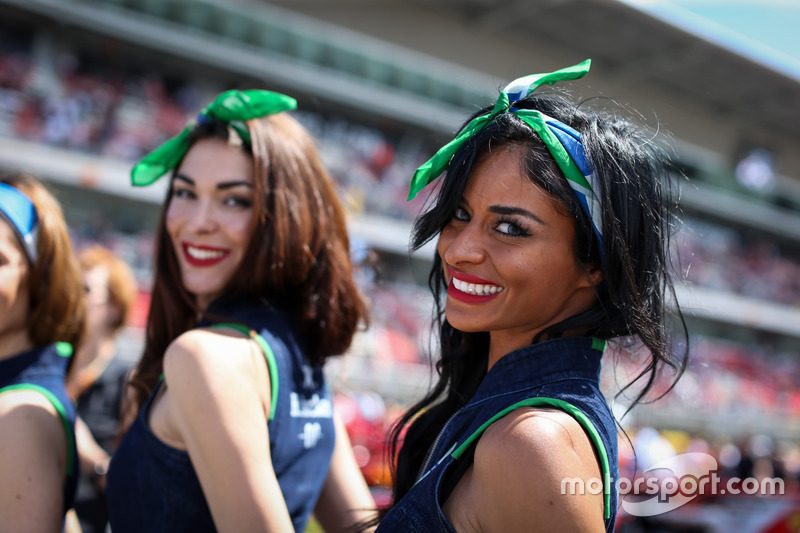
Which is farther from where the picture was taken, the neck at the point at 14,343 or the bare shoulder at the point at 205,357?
the neck at the point at 14,343

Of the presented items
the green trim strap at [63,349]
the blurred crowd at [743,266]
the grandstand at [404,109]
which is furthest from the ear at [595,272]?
the blurred crowd at [743,266]

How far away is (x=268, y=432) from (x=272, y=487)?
0.16m

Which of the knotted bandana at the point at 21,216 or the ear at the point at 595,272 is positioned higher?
the ear at the point at 595,272

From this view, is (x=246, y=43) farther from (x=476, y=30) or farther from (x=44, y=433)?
(x=44, y=433)

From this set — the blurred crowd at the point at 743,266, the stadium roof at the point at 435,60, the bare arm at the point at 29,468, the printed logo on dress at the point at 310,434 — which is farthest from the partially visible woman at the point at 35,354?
the blurred crowd at the point at 743,266

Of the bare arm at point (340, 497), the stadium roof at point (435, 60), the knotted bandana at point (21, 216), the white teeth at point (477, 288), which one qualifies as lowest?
the bare arm at point (340, 497)

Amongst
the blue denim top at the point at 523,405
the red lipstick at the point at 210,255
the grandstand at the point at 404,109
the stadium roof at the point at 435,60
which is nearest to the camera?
the blue denim top at the point at 523,405

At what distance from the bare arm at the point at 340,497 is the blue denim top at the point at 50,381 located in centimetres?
68

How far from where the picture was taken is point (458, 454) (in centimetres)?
106

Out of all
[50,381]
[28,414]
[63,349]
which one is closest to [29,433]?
[28,414]

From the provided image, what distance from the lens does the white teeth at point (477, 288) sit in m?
1.22

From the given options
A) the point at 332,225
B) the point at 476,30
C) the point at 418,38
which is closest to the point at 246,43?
the point at 418,38

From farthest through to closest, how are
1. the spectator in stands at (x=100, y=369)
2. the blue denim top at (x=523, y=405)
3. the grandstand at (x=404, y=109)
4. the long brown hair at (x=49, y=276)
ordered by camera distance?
the grandstand at (x=404, y=109), the spectator in stands at (x=100, y=369), the long brown hair at (x=49, y=276), the blue denim top at (x=523, y=405)

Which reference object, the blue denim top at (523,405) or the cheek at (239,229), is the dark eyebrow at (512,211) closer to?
the blue denim top at (523,405)
